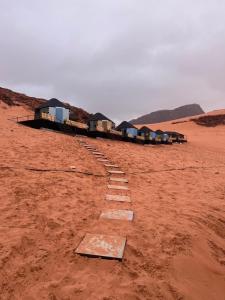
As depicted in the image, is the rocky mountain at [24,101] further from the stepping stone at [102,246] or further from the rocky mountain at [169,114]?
the rocky mountain at [169,114]

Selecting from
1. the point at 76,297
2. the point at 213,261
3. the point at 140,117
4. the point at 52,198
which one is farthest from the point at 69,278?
the point at 140,117

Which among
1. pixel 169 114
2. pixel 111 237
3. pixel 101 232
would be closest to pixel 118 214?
pixel 101 232

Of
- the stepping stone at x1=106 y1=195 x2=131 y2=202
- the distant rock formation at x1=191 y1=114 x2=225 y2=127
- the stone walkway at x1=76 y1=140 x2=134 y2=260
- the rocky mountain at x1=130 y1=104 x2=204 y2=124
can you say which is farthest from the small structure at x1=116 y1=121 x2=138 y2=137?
the rocky mountain at x1=130 y1=104 x2=204 y2=124

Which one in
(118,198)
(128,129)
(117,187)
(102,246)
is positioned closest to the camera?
(102,246)

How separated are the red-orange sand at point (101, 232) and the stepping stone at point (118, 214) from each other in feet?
0.50

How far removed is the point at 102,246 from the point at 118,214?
5.20 feet

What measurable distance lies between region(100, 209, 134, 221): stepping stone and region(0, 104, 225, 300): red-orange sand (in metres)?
0.15

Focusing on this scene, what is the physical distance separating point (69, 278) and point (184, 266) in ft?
5.83

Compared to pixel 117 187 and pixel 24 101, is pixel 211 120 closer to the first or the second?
pixel 24 101

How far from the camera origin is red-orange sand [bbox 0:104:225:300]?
13.0 feet

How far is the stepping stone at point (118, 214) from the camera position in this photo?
20.4 ft

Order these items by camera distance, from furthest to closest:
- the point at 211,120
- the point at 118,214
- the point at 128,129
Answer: the point at 211,120
the point at 128,129
the point at 118,214

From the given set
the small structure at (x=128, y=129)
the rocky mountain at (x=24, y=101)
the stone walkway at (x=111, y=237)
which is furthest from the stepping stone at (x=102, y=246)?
the rocky mountain at (x=24, y=101)

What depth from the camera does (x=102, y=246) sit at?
4895 mm
